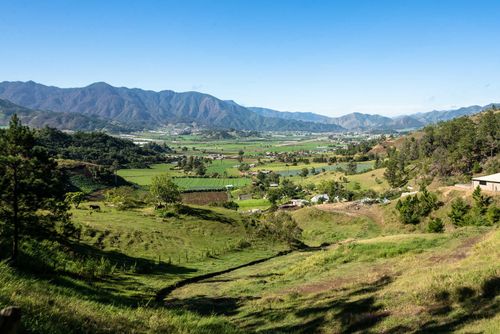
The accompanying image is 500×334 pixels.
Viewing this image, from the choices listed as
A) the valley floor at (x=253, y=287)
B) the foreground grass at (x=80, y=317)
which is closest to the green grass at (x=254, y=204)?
the valley floor at (x=253, y=287)

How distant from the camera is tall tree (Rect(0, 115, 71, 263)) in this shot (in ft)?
89.4

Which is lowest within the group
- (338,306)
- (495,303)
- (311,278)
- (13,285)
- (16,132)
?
(311,278)

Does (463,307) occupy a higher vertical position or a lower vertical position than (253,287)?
higher

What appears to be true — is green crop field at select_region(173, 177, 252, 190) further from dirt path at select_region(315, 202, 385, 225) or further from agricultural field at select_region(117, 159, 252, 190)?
dirt path at select_region(315, 202, 385, 225)

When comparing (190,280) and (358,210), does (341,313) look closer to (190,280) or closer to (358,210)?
(190,280)

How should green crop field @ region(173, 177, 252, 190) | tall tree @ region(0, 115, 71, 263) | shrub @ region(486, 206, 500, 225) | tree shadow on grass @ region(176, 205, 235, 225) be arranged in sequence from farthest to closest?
green crop field @ region(173, 177, 252, 190) < tree shadow on grass @ region(176, 205, 235, 225) < shrub @ region(486, 206, 500, 225) < tall tree @ region(0, 115, 71, 263)

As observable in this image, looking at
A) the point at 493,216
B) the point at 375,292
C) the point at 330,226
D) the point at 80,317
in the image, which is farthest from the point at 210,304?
the point at 330,226

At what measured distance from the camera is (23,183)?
92.4ft

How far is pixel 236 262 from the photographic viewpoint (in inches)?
1911

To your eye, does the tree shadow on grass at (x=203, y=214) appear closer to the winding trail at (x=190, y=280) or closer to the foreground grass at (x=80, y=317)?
the winding trail at (x=190, y=280)

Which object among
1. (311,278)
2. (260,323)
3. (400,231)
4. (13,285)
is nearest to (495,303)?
(260,323)

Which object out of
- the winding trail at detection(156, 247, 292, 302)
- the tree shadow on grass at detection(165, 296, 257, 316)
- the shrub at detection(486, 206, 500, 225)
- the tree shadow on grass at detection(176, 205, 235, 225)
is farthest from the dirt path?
the tree shadow on grass at detection(165, 296, 257, 316)

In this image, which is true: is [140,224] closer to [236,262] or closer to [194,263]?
[194,263]

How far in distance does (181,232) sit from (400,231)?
128 feet
